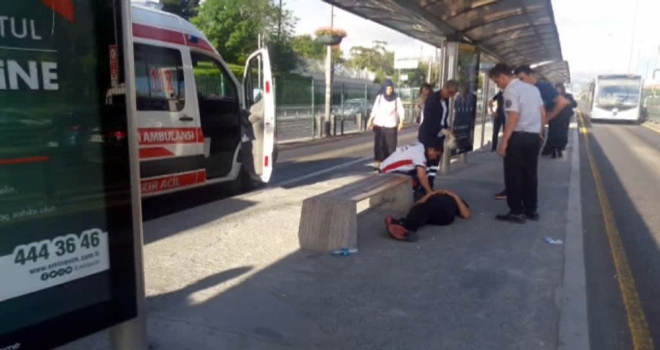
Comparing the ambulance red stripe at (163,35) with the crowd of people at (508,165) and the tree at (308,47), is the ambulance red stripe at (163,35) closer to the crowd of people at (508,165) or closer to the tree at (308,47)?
the crowd of people at (508,165)

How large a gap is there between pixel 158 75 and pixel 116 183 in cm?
426

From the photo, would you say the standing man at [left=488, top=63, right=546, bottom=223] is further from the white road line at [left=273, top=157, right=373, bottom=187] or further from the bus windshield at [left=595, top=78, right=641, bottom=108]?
the bus windshield at [left=595, top=78, right=641, bottom=108]

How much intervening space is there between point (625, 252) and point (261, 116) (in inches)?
196

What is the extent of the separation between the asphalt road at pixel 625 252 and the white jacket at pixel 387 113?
341 centimetres

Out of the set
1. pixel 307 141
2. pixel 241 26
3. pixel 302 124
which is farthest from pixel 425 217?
pixel 241 26

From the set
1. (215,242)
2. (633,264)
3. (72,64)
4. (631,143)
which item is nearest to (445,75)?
(633,264)

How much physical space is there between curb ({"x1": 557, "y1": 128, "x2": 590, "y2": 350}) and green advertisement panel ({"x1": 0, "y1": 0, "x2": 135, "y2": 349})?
9.13ft

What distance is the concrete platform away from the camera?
3611mm

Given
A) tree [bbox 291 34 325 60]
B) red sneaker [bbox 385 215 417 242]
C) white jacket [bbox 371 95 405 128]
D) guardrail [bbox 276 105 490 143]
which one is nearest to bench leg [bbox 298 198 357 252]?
red sneaker [bbox 385 215 417 242]

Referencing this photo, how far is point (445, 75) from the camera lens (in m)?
9.90

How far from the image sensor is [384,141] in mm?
10359

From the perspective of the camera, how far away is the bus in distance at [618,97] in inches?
1312

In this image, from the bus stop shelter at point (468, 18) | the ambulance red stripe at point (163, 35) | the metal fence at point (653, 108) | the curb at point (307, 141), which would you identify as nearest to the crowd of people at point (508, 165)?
the bus stop shelter at point (468, 18)

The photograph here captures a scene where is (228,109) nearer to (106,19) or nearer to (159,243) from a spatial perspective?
(159,243)
